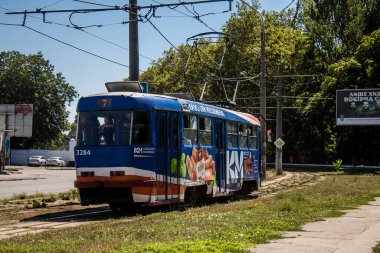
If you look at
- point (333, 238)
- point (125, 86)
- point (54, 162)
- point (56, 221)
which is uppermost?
point (125, 86)

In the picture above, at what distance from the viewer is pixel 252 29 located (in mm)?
67938

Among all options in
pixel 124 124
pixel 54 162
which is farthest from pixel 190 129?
pixel 54 162

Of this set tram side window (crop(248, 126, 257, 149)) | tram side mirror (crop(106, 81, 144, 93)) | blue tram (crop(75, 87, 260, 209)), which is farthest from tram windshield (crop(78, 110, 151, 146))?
tram side window (crop(248, 126, 257, 149))

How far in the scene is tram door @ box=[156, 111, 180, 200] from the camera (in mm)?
16281

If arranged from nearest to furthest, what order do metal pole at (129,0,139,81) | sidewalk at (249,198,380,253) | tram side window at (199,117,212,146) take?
sidewalk at (249,198,380,253)
tram side window at (199,117,212,146)
metal pole at (129,0,139,81)

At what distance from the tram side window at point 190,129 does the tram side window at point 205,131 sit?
49 cm

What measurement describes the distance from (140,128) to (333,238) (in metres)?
6.67

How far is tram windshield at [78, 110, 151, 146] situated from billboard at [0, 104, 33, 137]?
42473mm

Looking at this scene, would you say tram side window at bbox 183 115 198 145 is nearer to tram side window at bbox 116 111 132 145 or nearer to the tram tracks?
tram side window at bbox 116 111 132 145

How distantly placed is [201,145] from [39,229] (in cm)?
694

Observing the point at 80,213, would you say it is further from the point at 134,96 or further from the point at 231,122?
the point at 231,122

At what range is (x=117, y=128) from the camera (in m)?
16.0

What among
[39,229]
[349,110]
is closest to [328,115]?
[349,110]

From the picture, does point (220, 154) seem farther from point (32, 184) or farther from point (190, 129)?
point (32, 184)
